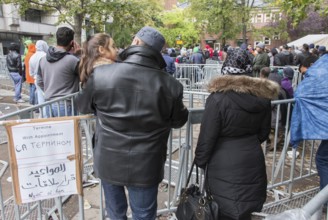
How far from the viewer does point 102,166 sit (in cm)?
233

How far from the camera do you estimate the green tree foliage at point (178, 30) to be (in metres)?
45.1

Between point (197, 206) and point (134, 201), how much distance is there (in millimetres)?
503

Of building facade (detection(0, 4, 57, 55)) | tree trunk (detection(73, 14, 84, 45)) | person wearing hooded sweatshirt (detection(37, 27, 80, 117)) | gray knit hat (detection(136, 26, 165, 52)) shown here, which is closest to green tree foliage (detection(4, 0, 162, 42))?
tree trunk (detection(73, 14, 84, 45))

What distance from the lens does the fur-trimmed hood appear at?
2.37m

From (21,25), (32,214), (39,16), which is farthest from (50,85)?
(39,16)

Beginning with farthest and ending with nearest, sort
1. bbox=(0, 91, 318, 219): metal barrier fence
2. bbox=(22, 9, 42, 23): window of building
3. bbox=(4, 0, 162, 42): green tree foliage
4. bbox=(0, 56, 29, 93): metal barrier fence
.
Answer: bbox=(22, 9, 42, 23): window of building → bbox=(0, 56, 29, 93): metal barrier fence → bbox=(4, 0, 162, 42): green tree foliage → bbox=(0, 91, 318, 219): metal barrier fence

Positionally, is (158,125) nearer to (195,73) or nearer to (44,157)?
(44,157)

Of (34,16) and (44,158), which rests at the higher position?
(34,16)

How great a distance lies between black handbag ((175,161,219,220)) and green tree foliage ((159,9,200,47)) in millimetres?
42698

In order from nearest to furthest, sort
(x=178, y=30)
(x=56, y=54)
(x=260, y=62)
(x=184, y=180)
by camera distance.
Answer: (x=184, y=180) < (x=56, y=54) < (x=260, y=62) < (x=178, y=30)

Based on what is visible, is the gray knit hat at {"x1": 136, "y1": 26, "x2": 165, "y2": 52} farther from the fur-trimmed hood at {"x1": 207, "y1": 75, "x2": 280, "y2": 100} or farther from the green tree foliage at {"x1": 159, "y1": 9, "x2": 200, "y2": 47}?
the green tree foliage at {"x1": 159, "y1": 9, "x2": 200, "y2": 47}

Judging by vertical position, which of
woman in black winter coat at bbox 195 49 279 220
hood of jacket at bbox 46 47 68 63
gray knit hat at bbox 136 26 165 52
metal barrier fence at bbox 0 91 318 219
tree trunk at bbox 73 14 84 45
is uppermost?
tree trunk at bbox 73 14 84 45

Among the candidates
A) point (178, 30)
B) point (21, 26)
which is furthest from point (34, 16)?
point (178, 30)

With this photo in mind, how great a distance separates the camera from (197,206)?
2.54 meters
